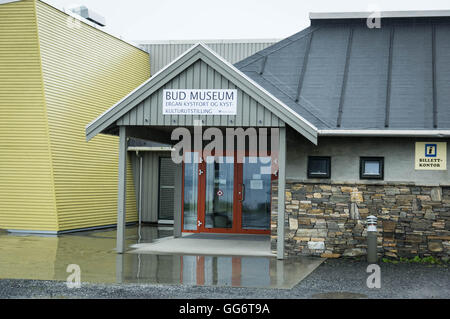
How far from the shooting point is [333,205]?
42.4 ft

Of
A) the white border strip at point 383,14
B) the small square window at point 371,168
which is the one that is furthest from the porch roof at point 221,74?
the white border strip at point 383,14

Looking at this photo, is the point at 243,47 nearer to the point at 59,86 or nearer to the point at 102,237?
the point at 59,86

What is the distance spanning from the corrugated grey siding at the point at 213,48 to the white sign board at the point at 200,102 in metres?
10.4

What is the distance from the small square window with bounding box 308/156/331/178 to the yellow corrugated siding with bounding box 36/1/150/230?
7.74m

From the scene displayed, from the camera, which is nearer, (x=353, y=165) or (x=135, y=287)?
(x=135, y=287)

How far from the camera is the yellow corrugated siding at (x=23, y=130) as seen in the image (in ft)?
55.5

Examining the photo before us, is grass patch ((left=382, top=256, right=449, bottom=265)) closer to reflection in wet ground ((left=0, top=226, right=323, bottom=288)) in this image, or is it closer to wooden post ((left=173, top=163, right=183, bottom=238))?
reflection in wet ground ((left=0, top=226, right=323, bottom=288))

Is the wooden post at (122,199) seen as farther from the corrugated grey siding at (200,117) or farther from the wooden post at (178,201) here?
the wooden post at (178,201)

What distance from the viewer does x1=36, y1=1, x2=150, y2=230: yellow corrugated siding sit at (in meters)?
17.2

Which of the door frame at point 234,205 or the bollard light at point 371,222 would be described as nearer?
the bollard light at point 371,222

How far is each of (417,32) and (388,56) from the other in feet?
4.29

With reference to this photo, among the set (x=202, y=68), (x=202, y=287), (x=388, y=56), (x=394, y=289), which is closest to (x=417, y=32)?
(x=388, y=56)

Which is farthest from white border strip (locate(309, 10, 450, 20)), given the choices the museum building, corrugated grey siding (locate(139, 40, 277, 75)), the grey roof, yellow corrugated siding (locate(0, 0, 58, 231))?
yellow corrugated siding (locate(0, 0, 58, 231))

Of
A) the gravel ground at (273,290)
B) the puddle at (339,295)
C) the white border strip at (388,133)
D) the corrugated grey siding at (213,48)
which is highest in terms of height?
the corrugated grey siding at (213,48)
